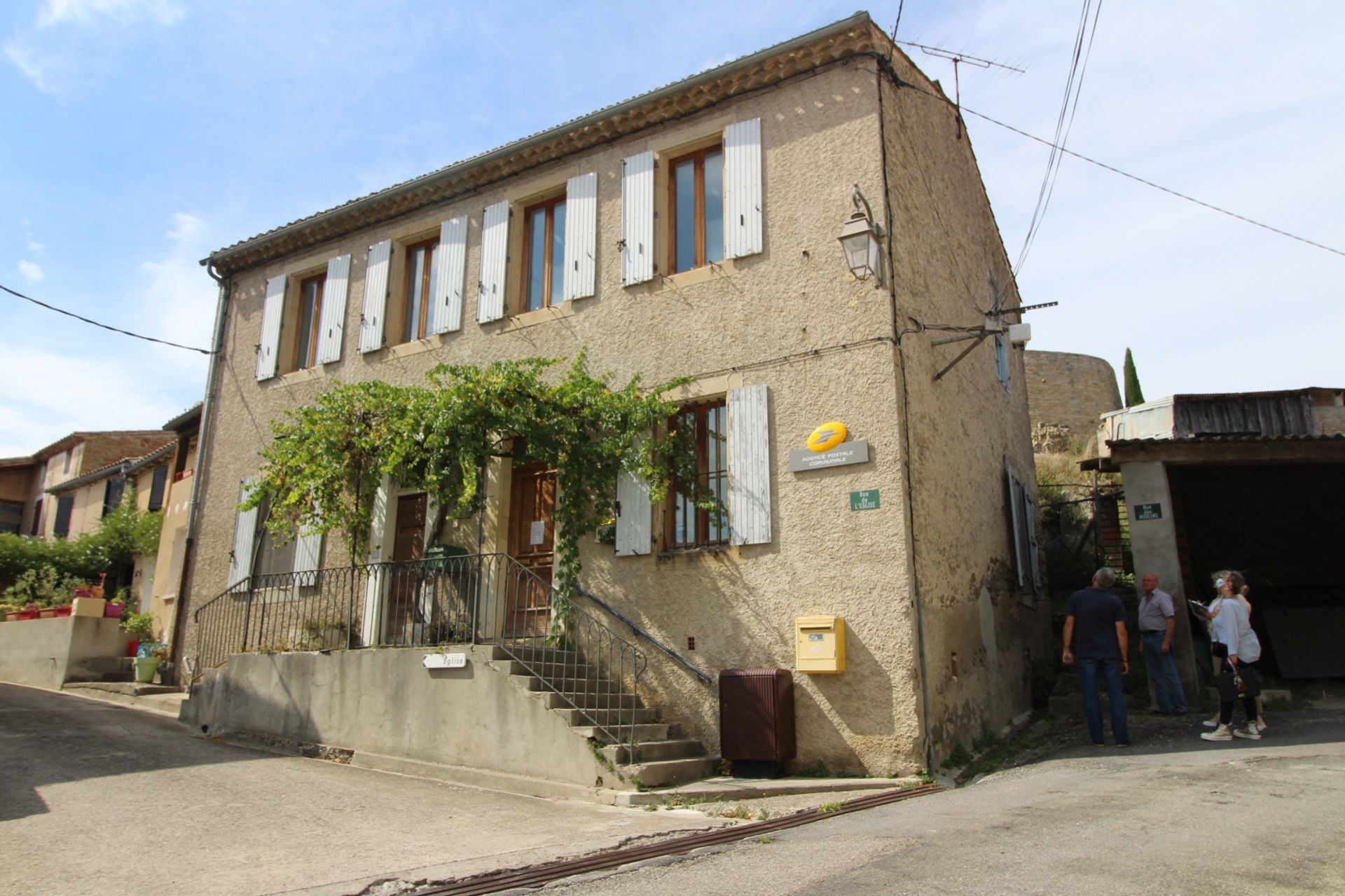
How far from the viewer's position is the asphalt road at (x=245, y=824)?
484cm

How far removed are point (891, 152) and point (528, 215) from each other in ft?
14.3

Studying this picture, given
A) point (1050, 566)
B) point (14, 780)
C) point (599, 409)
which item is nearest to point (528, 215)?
point (599, 409)

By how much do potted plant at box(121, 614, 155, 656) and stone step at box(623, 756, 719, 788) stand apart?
1075 centimetres

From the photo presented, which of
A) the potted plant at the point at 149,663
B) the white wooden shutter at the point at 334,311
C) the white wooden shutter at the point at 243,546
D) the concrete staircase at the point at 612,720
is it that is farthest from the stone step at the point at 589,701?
the potted plant at the point at 149,663

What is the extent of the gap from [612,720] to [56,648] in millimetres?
10554

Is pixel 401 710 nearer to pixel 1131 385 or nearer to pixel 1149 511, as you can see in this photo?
pixel 1149 511

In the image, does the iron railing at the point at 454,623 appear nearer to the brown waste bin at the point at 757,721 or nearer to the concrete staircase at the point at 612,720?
the concrete staircase at the point at 612,720

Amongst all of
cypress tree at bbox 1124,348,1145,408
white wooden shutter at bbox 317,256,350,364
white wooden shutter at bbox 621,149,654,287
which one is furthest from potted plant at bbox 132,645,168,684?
cypress tree at bbox 1124,348,1145,408

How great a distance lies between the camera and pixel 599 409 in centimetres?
914

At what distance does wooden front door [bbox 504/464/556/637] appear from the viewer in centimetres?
957

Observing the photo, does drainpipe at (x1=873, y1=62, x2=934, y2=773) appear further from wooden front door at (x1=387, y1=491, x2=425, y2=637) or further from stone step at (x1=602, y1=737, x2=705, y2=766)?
wooden front door at (x1=387, y1=491, x2=425, y2=637)

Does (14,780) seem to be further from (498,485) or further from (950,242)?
(950,242)

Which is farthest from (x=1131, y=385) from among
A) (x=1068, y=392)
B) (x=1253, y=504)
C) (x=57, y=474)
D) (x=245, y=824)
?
(x=57, y=474)

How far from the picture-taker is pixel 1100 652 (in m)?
8.10
